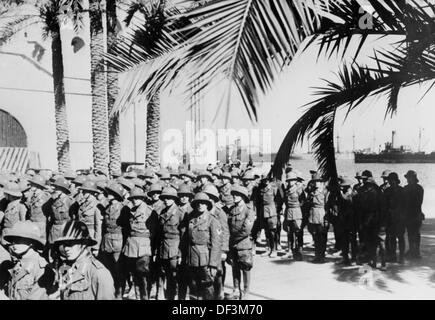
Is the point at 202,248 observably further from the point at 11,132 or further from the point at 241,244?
the point at 11,132

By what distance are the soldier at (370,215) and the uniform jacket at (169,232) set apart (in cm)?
334

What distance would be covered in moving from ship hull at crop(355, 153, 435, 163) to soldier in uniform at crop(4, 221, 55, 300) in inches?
275

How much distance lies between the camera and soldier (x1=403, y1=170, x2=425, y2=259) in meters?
7.92

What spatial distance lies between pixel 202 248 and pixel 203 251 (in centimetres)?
4

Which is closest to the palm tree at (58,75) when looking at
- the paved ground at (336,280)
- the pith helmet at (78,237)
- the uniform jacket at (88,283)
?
the paved ground at (336,280)

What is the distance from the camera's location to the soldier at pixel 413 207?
7922 millimetres

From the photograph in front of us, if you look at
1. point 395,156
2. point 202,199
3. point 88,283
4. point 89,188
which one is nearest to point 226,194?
point 89,188

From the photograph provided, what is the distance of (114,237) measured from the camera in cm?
641

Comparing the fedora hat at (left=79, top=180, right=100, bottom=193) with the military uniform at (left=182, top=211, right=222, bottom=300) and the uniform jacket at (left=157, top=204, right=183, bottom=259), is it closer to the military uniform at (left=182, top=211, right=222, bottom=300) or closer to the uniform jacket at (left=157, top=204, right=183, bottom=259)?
the uniform jacket at (left=157, top=204, right=183, bottom=259)

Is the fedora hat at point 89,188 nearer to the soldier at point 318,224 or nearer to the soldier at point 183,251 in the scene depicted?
the soldier at point 183,251

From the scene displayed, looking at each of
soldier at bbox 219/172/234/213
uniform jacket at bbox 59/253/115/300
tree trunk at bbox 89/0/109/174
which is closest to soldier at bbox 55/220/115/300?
uniform jacket at bbox 59/253/115/300
